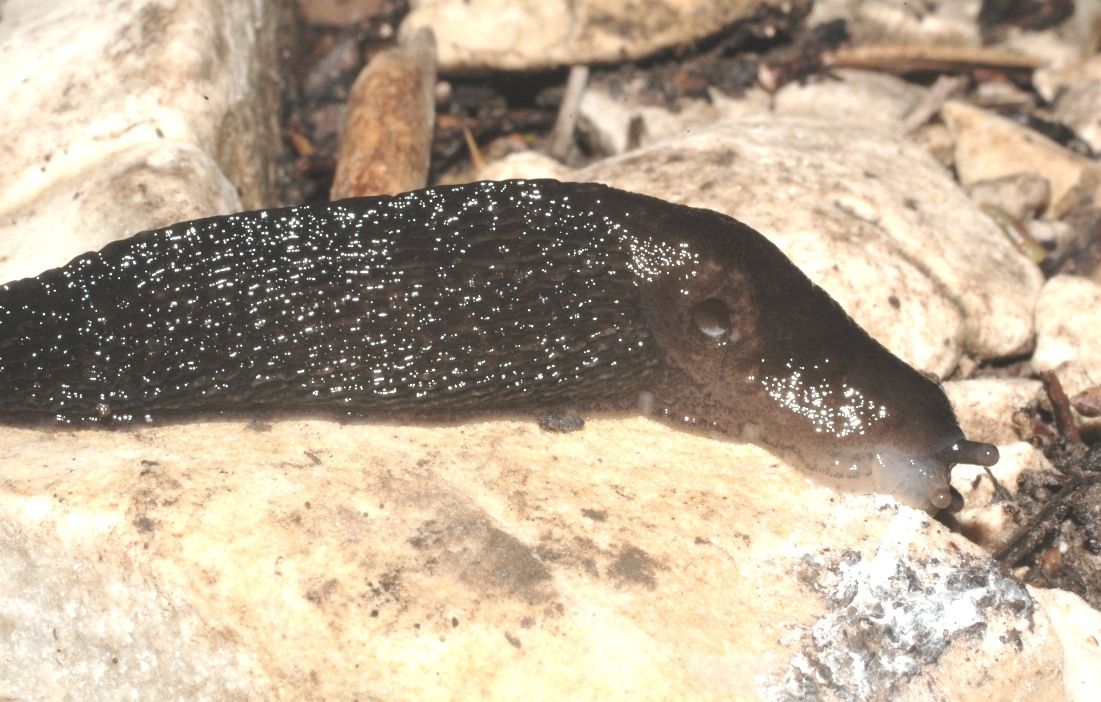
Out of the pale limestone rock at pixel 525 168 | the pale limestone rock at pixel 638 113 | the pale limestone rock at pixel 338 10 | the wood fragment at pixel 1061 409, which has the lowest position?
the pale limestone rock at pixel 338 10

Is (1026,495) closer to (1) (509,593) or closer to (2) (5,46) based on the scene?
(1) (509,593)

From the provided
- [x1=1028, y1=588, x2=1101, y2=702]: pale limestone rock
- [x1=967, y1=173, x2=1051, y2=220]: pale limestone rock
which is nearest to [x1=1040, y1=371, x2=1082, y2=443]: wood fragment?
[x1=1028, y1=588, x2=1101, y2=702]: pale limestone rock

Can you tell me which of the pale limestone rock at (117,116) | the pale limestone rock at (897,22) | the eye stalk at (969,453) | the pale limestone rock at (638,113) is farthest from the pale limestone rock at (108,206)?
the pale limestone rock at (897,22)

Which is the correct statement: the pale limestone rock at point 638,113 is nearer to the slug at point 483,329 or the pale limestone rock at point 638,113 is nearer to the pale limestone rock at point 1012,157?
the pale limestone rock at point 1012,157

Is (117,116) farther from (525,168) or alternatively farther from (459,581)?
(459,581)

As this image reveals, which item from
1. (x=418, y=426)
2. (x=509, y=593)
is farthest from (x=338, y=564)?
(x=418, y=426)
